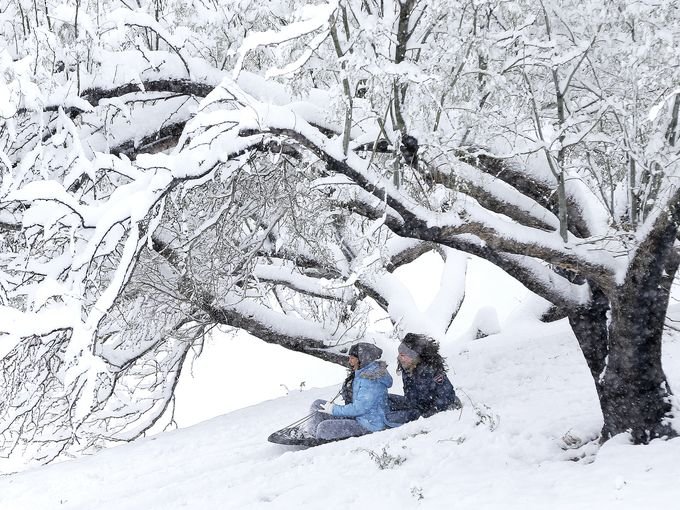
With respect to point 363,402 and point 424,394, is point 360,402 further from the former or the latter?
point 424,394

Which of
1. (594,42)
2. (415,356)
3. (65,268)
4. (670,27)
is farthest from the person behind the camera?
(415,356)

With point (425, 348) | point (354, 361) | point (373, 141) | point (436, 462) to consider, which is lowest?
point (436, 462)

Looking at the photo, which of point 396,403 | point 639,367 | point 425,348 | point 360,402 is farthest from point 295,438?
point 639,367

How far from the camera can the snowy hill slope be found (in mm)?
4887

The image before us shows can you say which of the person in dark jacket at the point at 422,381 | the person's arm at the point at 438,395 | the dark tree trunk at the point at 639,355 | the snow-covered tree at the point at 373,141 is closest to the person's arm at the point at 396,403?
the person in dark jacket at the point at 422,381

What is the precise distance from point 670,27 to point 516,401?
3993mm

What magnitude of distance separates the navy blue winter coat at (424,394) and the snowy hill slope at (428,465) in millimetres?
153

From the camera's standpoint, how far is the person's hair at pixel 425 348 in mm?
6875

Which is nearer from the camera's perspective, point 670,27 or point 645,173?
point 670,27

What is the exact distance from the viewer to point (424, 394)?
280 inches

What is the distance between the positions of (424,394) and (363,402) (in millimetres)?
599

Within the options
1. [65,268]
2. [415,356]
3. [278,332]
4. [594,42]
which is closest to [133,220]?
[65,268]

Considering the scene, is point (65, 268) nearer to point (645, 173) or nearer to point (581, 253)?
point (581, 253)

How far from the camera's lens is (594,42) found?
5539mm
